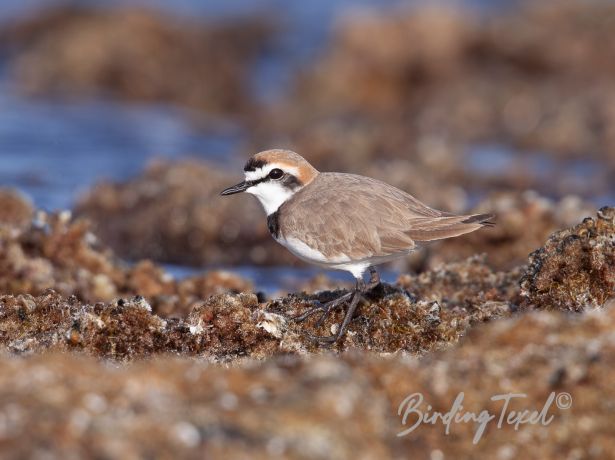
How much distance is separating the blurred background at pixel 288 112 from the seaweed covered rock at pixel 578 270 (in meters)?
Result: 3.22

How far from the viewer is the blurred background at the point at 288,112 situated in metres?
11.9

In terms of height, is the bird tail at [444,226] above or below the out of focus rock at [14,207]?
above

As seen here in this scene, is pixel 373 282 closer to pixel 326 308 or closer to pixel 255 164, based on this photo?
pixel 326 308

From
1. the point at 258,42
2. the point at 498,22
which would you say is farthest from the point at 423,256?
the point at 258,42

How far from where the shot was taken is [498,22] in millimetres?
23422

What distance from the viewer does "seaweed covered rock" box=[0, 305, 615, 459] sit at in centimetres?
346

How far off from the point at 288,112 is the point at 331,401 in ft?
58.3

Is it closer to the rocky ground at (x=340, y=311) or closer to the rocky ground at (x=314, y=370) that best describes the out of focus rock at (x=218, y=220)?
Result: the rocky ground at (x=340, y=311)

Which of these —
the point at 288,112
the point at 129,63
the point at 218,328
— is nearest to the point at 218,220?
the point at 218,328

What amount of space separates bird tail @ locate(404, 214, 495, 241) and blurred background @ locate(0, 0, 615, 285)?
305 centimetres

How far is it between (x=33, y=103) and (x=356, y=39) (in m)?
7.97

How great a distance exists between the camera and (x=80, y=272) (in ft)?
26.9

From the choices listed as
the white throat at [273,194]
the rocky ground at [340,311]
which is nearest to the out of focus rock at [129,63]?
the rocky ground at [340,311]

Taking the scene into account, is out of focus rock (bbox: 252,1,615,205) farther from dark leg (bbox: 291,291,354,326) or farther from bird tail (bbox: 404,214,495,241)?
→ dark leg (bbox: 291,291,354,326)
